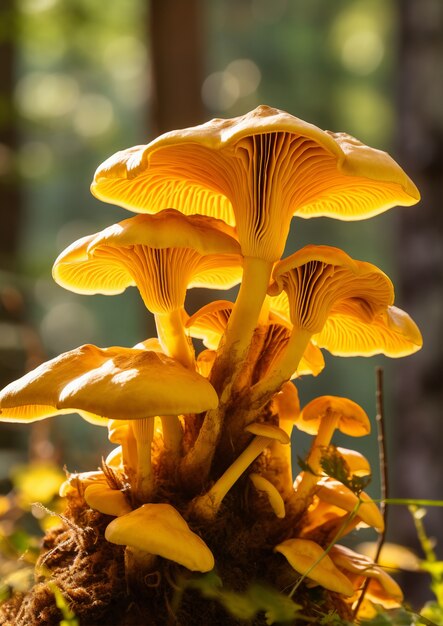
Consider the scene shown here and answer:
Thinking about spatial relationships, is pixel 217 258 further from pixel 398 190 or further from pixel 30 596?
pixel 30 596

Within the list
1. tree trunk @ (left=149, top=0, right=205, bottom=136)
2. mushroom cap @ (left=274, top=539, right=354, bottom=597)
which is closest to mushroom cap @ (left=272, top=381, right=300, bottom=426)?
mushroom cap @ (left=274, top=539, right=354, bottom=597)

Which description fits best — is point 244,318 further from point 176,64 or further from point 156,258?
point 176,64

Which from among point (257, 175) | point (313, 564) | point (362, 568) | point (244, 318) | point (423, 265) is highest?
point (257, 175)

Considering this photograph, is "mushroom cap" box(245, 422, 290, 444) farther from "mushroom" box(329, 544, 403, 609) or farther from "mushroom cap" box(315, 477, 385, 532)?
"mushroom" box(329, 544, 403, 609)

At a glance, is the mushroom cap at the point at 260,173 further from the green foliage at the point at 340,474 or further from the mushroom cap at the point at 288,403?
the green foliage at the point at 340,474

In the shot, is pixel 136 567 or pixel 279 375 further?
pixel 279 375

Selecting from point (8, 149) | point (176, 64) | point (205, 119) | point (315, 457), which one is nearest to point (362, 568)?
point (315, 457)
